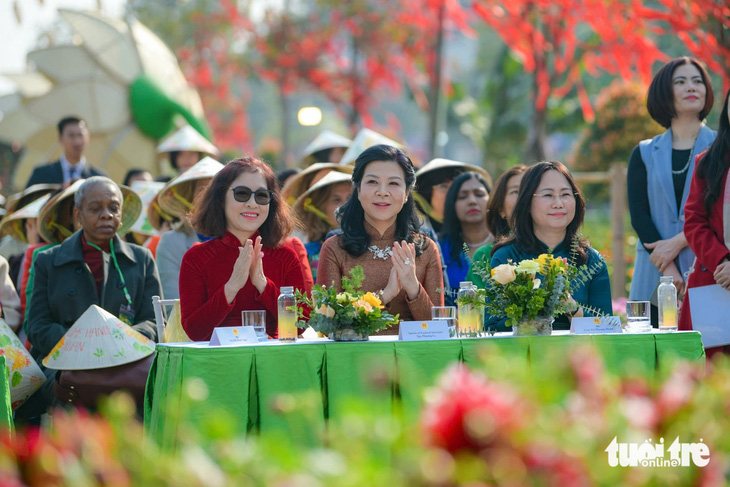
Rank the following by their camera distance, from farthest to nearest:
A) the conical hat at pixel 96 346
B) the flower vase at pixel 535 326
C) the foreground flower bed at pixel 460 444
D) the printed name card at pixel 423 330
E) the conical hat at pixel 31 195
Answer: the conical hat at pixel 31 195 < the conical hat at pixel 96 346 < the flower vase at pixel 535 326 < the printed name card at pixel 423 330 < the foreground flower bed at pixel 460 444

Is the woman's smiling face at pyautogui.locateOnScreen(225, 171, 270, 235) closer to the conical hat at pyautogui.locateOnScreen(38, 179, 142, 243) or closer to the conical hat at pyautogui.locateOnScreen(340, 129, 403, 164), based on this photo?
the conical hat at pyautogui.locateOnScreen(38, 179, 142, 243)

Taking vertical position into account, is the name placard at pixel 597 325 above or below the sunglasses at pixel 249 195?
below

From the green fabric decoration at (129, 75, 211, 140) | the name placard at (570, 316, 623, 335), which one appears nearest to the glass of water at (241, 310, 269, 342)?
the name placard at (570, 316, 623, 335)

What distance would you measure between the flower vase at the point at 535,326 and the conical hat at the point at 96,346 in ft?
5.58

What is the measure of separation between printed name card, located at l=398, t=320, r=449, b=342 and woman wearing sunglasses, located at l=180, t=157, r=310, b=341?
0.80 metres

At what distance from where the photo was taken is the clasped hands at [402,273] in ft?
14.4

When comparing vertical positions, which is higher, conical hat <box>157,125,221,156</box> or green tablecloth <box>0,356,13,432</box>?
conical hat <box>157,125,221,156</box>

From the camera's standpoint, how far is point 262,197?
15.4 feet

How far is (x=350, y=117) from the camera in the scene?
80.8 feet

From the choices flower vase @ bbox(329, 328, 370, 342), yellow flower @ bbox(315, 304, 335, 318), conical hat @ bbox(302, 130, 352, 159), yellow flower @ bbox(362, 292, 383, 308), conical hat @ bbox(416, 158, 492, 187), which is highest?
conical hat @ bbox(302, 130, 352, 159)

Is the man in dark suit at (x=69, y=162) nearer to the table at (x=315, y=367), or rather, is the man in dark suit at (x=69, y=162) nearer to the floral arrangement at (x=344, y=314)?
the table at (x=315, y=367)

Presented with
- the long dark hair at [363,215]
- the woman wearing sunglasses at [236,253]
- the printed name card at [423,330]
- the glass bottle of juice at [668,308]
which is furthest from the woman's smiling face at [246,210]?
the glass bottle of juice at [668,308]

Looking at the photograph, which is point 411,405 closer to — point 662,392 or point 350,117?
point 662,392

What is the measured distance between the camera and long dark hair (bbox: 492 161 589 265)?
484 cm
